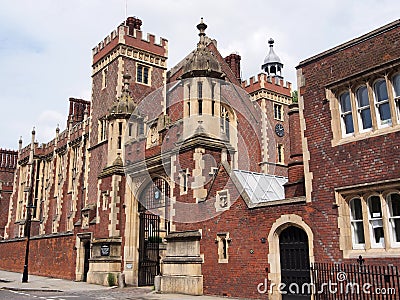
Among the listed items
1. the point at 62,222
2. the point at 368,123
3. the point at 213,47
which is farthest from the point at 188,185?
the point at 62,222

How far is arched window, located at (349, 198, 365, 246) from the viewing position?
11.7 m

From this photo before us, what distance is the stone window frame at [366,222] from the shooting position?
10875mm

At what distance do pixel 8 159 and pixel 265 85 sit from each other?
37082mm

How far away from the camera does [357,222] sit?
11773 mm

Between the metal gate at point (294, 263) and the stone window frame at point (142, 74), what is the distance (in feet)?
59.8

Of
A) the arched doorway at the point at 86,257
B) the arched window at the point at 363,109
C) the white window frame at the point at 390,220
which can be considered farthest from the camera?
the arched doorway at the point at 86,257

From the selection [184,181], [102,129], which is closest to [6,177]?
[102,129]

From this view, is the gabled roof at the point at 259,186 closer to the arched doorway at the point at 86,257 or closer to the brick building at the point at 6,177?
the arched doorway at the point at 86,257

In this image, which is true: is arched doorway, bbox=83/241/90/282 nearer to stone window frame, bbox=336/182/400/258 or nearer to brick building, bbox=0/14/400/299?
brick building, bbox=0/14/400/299

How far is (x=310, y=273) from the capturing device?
12.4 meters

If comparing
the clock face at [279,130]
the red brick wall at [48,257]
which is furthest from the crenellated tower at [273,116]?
the red brick wall at [48,257]

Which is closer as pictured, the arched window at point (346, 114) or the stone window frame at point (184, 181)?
the arched window at point (346, 114)

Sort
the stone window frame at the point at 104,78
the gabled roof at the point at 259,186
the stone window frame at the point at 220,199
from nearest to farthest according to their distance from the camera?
the stone window frame at the point at 220,199 → the gabled roof at the point at 259,186 → the stone window frame at the point at 104,78

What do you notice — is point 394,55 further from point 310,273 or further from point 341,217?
point 310,273
